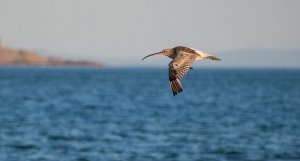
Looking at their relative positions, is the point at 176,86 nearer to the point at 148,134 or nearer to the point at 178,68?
the point at 178,68

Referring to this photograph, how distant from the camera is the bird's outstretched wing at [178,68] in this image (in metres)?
14.8

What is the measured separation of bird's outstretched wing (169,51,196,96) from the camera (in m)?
14.8

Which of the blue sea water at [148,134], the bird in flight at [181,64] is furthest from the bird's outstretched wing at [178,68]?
the blue sea water at [148,134]

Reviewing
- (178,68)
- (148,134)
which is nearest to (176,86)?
(178,68)

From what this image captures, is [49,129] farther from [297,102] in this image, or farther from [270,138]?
[297,102]

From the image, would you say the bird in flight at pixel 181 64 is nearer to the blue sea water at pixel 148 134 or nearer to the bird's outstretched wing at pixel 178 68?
the bird's outstretched wing at pixel 178 68

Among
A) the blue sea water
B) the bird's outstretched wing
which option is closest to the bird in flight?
the bird's outstretched wing

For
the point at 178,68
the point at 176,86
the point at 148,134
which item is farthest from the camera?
the point at 148,134

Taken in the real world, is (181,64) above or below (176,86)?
above

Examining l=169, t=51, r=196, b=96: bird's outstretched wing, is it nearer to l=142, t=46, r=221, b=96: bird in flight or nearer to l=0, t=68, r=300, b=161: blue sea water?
l=142, t=46, r=221, b=96: bird in flight

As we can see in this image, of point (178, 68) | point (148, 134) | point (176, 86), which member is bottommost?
point (148, 134)

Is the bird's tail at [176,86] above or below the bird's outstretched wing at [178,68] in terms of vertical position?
below

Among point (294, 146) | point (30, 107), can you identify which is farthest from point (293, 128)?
point (30, 107)

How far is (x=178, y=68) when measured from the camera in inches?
586
